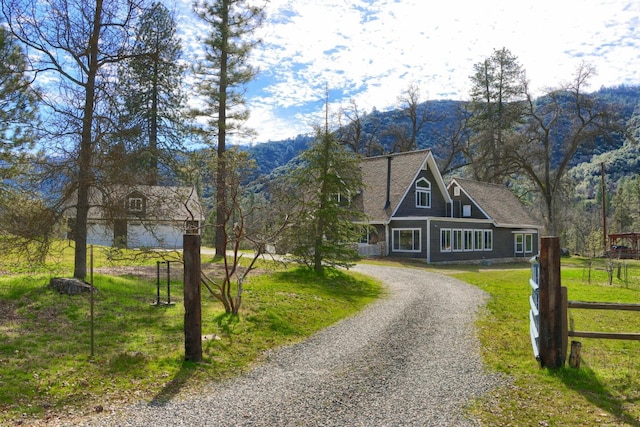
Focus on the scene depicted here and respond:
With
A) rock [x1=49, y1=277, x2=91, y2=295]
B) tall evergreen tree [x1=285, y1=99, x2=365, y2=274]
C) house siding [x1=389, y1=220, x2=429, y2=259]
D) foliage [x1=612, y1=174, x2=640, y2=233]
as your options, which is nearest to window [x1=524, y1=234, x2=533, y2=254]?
house siding [x1=389, y1=220, x2=429, y2=259]

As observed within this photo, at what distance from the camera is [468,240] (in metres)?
33.8

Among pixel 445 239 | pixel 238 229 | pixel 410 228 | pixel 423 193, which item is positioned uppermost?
pixel 423 193

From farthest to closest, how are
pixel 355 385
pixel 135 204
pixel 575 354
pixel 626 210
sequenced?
pixel 626 210 → pixel 135 204 → pixel 575 354 → pixel 355 385

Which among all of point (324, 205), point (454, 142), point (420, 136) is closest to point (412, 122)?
point (454, 142)

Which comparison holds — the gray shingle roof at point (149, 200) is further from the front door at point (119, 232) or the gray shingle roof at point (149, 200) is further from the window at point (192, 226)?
the front door at point (119, 232)

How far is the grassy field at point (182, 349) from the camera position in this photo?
6.34 metres

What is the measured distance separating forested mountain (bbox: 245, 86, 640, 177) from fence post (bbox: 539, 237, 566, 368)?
14.5 metres

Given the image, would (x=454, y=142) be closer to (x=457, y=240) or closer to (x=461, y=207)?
(x=461, y=207)

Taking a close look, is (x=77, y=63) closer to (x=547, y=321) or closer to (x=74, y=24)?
(x=74, y=24)

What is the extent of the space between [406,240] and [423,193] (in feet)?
14.9

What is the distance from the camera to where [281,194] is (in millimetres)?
18969

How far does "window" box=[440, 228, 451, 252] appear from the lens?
31.5 m

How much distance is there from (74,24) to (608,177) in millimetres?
138566

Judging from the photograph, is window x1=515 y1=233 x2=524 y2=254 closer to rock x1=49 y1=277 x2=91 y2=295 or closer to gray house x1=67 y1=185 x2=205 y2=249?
gray house x1=67 y1=185 x2=205 y2=249
